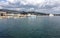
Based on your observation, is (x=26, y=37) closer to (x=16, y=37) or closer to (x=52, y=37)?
(x=16, y=37)

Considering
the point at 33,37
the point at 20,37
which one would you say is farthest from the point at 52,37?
the point at 20,37

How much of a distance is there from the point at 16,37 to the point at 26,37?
2.00m

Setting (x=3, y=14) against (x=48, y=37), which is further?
(x=3, y=14)

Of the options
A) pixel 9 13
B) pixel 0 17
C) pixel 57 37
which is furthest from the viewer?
pixel 9 13

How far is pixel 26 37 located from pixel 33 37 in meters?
1.39

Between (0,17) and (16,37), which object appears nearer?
(16,37)

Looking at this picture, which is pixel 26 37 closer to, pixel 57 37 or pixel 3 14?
pixel 57 37

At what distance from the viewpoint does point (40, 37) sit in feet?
95.9

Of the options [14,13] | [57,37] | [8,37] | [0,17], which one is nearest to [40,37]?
[57,37]

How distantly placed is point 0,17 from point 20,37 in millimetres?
71450

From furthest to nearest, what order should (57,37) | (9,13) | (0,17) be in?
(9,13) < (0,17) < (57,37)

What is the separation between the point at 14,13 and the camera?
109m

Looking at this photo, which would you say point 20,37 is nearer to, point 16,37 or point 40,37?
point 16,37

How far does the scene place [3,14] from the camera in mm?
99812
